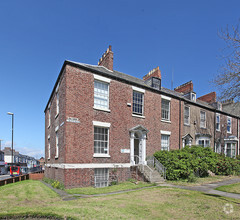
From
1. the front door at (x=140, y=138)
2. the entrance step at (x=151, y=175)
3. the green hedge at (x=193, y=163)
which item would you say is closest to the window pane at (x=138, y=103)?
the front door at (x=140, y=138)

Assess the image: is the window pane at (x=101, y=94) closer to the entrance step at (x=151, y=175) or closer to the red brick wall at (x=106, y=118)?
the red brick wall at (x=106, y=118)

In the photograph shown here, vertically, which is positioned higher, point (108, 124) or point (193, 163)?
point (108, 124)

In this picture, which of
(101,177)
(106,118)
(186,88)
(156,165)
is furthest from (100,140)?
(186,88)

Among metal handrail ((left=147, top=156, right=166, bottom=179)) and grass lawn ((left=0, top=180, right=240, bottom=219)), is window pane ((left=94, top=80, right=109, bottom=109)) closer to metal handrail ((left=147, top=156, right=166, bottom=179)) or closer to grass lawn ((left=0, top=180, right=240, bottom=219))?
metal handrail ((left=147, top=156, right=166, bottom=179))

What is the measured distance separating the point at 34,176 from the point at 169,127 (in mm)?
14901

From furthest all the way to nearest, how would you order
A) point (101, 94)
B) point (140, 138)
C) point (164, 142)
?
point (164, 142) < point (140, 138) < point (101, 94)

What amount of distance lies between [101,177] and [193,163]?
7068mm

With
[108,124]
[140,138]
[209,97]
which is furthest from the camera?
[209,97]

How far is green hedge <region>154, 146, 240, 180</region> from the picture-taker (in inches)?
576

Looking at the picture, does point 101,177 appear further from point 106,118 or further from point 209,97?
point 209,97

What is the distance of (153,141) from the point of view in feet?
58.4

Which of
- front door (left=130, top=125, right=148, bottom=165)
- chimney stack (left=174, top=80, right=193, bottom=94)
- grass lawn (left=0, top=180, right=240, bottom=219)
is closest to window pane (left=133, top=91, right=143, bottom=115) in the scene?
front door (left=130, top=125, right=148, bottom=165)

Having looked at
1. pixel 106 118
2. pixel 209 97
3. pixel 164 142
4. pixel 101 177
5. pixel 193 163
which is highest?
pixel 209 97

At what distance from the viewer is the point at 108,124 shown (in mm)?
14883
